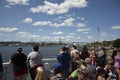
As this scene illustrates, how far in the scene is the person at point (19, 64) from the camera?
8406mm

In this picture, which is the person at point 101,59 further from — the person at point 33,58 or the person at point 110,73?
the person at point 33,58

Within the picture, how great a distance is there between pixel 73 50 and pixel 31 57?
95.8 inches

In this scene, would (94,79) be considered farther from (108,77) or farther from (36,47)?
(36,47)

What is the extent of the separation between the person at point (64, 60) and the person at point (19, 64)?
3.85ft

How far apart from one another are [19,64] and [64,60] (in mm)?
1527

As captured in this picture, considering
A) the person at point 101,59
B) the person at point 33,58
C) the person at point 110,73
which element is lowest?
the person at point 110,73

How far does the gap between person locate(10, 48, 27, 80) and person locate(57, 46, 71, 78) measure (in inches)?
46.2

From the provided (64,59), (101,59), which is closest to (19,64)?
(64,59)

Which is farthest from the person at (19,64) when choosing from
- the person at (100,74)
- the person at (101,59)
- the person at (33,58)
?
the person at (101,59)

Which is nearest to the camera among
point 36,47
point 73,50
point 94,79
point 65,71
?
point 94,79

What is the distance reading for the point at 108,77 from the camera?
26.1ft

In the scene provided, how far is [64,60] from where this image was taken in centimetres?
897

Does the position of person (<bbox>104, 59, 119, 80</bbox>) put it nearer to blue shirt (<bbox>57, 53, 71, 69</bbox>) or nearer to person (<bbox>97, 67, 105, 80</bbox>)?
person (<bbox>97, 67, 105, 80</bbox>)

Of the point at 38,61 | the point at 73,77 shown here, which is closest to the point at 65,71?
the point at 38,61
